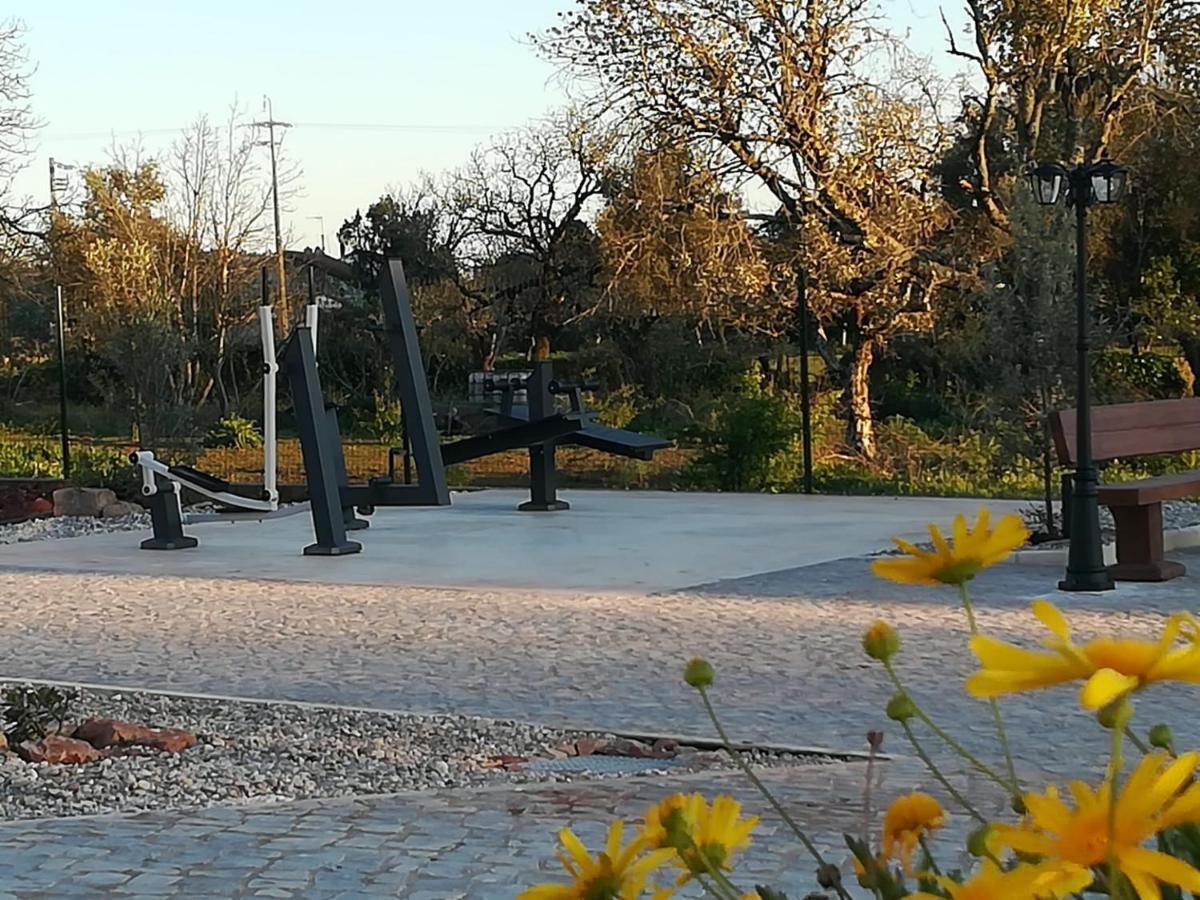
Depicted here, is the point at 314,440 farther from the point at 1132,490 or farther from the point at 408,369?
the point at 1132,490

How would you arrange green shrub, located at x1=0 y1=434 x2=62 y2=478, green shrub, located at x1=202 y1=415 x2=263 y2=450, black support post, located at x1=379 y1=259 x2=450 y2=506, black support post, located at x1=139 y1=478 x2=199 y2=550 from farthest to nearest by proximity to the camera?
1. green shrub, located at x1=202 y1=415 x2=263 y2=450
2. green shrub, located at x1=0 y1=434 x2=62 y2=478
3. black support post, located at x1=139 y1=478 x2=199 y2=550
4. black support post, located at x1=379 y1=259 x2=450 y2=506

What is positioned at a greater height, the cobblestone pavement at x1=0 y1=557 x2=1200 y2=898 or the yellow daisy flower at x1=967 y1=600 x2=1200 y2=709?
the yellow daisy flower at x1=967 y1=600 x2=1200 y2=709

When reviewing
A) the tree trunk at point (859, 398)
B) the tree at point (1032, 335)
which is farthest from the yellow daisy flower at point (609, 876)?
the tree trunk at point (859, 398)

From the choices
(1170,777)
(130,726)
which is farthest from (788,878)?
(1170,777)

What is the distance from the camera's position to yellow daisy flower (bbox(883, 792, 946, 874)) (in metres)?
1.35

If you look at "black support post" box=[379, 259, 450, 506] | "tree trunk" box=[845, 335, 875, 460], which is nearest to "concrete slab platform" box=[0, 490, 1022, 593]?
"black support post" box=[379, 259, 450, 506]

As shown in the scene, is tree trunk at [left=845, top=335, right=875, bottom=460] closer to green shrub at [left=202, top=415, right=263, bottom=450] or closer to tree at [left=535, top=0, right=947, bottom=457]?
tree at [left=535, top=0, right=947, bottom=457]

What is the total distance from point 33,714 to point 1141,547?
6.58 meters

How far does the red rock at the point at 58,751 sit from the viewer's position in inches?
234

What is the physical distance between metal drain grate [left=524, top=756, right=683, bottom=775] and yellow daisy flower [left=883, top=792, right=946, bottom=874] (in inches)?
170

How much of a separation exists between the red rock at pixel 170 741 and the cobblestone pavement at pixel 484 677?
0.98 metres

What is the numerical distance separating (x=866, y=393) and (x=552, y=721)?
44.9 ft

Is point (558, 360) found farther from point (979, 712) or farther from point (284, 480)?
point (979, 712)

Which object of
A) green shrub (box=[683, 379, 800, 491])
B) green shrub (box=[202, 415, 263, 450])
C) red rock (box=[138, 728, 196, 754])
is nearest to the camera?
red rock (box=[138, 728, 196, 754])
